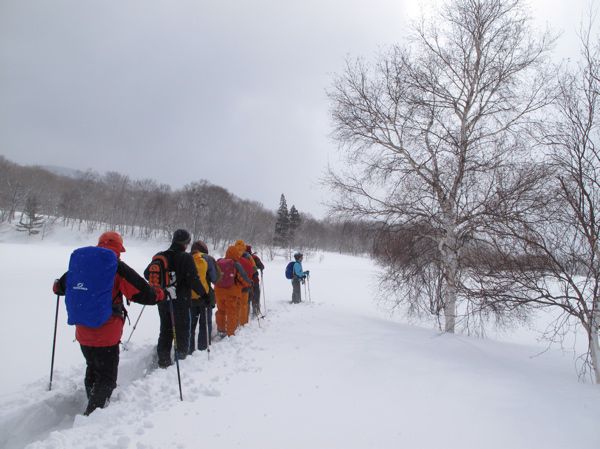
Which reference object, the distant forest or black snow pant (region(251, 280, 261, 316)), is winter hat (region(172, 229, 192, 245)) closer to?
black snow pant (region(251, 280, 261, 316))

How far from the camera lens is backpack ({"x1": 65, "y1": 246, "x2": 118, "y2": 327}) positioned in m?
3.54

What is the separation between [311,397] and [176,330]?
2564mm

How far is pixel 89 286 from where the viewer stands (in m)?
3.54

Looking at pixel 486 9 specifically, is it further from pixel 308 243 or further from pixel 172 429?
pixel 308 243

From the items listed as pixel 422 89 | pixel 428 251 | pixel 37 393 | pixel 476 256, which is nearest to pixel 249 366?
pixel 37 393

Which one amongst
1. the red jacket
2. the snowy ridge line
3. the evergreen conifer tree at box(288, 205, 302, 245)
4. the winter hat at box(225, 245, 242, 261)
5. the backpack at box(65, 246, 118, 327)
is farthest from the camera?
the evergreen conifer tree at box(288, 205, 302, 245)

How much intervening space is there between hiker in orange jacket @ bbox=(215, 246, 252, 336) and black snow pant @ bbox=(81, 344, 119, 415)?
11.0 feet

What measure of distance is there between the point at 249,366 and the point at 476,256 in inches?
170

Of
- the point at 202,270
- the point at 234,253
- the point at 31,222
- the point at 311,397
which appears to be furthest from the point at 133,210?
the point at 311,397

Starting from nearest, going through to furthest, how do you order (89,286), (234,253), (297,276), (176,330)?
(89,286)
(176,330)
(234,253)
(297,276)

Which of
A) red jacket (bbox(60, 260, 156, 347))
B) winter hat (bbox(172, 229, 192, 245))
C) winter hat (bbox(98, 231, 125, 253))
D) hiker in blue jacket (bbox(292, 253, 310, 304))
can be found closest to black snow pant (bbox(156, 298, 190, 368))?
winter hat (bbox(172, 229, 192, 245))

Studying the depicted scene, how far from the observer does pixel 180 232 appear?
18.2ft

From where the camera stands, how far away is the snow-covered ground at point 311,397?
10.1 feet

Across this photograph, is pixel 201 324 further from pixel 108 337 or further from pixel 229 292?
pixel 108 337
